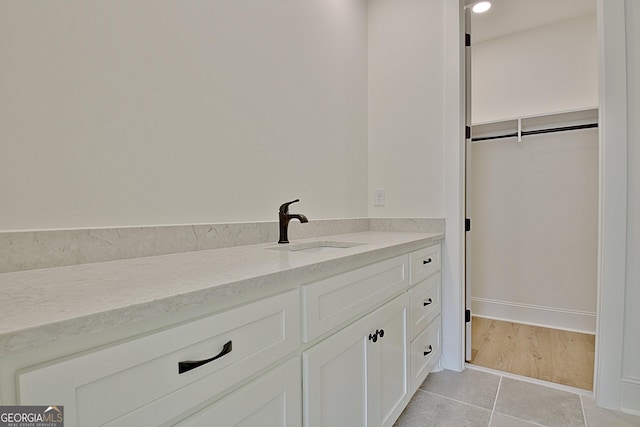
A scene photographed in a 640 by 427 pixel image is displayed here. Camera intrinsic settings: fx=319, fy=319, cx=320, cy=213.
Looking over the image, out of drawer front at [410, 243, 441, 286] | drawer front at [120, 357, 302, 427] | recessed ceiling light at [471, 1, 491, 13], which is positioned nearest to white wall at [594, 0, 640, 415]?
drawer front at [410, 243, 441, 286]

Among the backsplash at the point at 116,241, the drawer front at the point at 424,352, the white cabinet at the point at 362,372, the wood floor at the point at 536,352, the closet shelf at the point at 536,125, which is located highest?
the closet shelf at the point at 536,125

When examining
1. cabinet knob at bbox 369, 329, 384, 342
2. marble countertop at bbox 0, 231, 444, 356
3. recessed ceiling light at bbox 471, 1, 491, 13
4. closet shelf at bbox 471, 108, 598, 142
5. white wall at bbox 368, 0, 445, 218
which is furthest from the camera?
closet shelf at bbox 471, 108, 598, 142

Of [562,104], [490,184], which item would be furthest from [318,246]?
[562,104]

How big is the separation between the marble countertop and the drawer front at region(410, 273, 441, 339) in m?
0.71

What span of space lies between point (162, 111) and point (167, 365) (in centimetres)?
89

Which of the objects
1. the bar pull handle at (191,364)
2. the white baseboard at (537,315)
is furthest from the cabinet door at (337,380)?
the white baseboard at (537,315)

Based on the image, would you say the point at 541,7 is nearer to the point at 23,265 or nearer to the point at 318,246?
the point at 318,246

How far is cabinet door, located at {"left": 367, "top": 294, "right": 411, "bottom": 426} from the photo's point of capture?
1202mm

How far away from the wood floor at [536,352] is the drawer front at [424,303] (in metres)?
0.63

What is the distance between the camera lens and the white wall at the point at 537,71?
8.59 feet

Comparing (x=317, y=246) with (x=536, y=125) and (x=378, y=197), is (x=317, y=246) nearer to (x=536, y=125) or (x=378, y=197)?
(x=378, y=197)

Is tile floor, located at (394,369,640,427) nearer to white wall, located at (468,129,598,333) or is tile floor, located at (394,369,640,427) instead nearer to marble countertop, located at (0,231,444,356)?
white wall, located at (468,129,598,333)

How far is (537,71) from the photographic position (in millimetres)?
2814

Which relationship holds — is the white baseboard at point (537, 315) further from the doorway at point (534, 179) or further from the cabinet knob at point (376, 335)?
the cabinet knob at point (376, 335)
